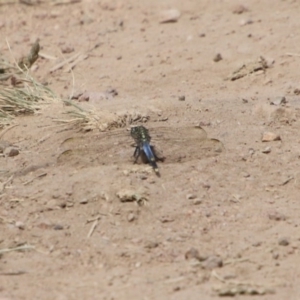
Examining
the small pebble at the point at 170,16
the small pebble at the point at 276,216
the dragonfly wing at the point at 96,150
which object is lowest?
the small pebble at the point at 170,16

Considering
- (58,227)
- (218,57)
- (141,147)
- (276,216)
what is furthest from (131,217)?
(218,57)

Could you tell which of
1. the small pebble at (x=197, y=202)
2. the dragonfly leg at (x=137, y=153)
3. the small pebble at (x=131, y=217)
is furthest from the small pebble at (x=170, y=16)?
the small pebble at (x=131, y=217)

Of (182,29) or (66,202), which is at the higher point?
(66,202)

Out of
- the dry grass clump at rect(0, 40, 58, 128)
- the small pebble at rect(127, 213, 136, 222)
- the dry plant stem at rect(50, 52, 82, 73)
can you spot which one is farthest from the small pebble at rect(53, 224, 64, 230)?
the dry plant stem at rect(50, 52, 82, 73)

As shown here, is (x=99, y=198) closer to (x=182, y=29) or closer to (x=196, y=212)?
(x=196, y=212)

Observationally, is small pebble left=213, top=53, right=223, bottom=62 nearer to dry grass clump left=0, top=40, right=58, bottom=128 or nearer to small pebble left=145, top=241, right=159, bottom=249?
dry grass clump left=0, top=40, right=58, bottom=128

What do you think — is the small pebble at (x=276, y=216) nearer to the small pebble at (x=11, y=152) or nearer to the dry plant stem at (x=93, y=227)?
the dry plant stem at (x=93, y=227)

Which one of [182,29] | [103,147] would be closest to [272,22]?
[182,29]
